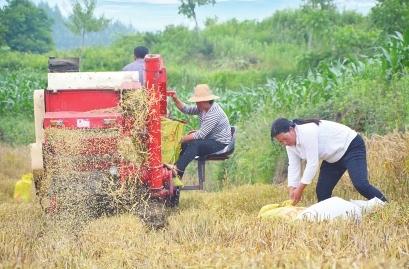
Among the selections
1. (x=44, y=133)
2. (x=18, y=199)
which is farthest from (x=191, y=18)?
(x=44, y=133)

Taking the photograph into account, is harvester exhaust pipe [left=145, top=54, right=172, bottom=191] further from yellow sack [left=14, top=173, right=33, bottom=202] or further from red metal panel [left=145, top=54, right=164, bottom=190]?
yellow sack [left=14, top=173, right=33, bottom=202]

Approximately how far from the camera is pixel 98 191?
725 centimetres

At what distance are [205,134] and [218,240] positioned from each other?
307 cm

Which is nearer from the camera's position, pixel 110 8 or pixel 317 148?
pixel 317 148

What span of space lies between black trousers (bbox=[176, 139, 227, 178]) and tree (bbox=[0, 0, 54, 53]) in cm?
3642

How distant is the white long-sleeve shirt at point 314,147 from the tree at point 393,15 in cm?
1215

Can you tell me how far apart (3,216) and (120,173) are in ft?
5.96

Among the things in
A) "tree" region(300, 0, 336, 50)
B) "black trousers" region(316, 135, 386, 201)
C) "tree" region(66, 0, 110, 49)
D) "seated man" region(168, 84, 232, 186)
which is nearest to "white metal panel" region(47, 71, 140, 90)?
"seated man" region(168, 84, 232, 186)

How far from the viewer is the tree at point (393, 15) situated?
61.9ft

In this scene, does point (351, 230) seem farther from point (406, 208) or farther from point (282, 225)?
point (406, 208)

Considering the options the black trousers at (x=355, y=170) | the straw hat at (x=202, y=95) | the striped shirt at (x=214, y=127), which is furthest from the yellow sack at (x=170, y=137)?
the black trousers at (x=355, y=170)

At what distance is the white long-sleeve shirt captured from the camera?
6934 mm

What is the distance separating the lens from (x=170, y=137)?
8.35m

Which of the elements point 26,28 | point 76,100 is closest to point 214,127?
point 76,100
